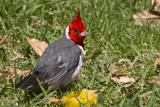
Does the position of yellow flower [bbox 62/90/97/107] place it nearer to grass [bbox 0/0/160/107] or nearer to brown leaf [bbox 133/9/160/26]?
grass [bbox 0/0/160/107]

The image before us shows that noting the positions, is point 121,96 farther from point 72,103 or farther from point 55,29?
point 55,29

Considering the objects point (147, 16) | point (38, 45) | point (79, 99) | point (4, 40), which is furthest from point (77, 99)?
point (147, 16)

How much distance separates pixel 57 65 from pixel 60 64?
0.16 feet

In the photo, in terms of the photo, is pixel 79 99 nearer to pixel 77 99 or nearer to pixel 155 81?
pixel 77 99

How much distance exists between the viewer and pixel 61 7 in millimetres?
6062

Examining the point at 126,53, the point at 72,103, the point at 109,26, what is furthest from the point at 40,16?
the point at 72,103

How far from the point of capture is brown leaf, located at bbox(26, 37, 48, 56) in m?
4.72

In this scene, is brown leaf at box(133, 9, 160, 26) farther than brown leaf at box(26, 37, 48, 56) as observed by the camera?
Yes

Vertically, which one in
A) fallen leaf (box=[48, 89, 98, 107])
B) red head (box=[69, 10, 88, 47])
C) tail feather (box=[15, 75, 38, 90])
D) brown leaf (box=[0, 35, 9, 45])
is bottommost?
fallen leaf (box=[48, 89, 98, 107])

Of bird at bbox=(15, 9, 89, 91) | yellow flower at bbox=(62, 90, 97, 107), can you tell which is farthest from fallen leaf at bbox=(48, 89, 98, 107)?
bird at bbox=(15, 9, 89, 91)

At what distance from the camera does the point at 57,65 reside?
3986 millimetres

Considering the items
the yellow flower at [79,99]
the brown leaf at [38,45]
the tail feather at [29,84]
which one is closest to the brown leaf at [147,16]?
the brown leaf at [38,45]

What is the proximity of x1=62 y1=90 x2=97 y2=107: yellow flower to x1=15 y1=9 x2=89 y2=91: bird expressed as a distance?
0.86 ft

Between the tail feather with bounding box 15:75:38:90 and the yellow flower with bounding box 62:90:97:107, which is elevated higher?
the tail feather with bounding box 15:75:38:90
